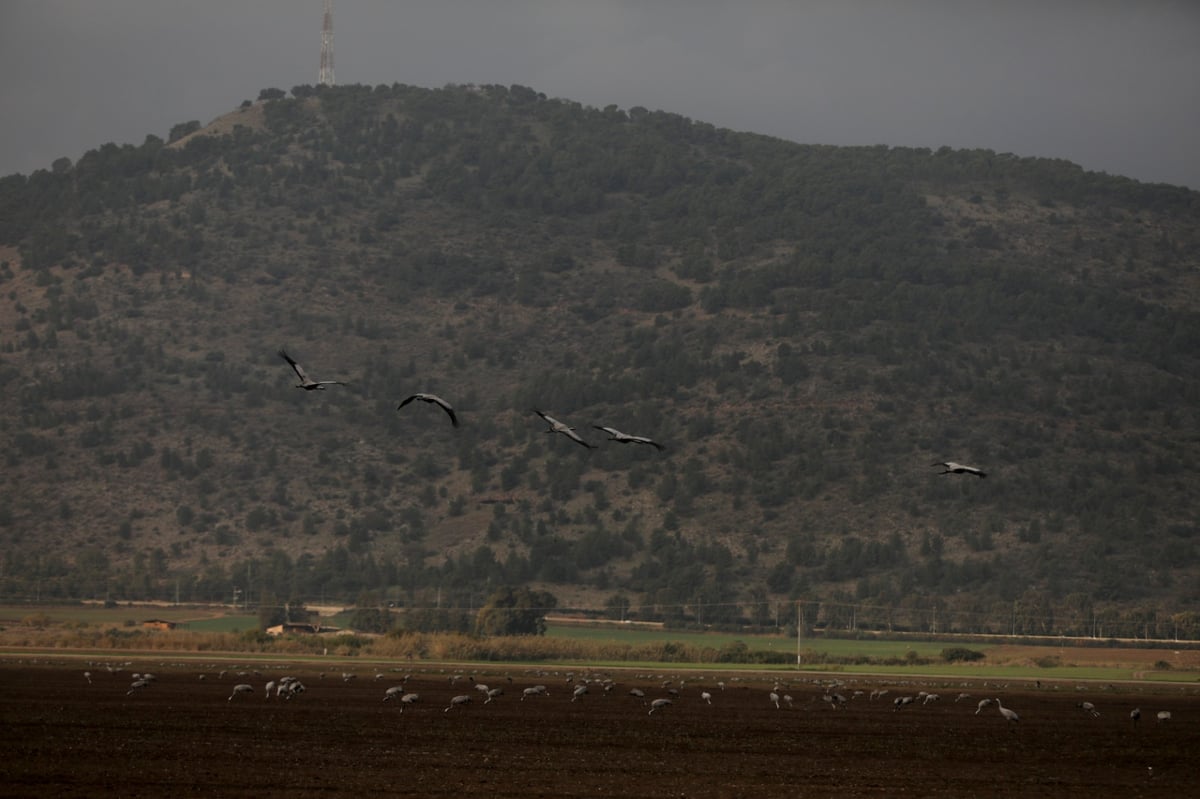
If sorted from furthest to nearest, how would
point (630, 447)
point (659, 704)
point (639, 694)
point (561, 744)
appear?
point (630, 447)
point (639, 694)
point (659, 704)
point (561, 744)

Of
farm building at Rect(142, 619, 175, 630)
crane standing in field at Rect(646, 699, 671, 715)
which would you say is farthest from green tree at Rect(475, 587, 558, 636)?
crane standing in field at Rect(646, 699, 671, 715)

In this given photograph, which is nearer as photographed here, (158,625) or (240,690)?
(240,690)

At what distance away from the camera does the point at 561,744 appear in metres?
46.8

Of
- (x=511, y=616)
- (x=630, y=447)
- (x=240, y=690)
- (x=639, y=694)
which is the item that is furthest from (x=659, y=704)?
(x=630, y=447)

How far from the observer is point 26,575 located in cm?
13800

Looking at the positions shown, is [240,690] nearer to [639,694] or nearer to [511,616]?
[639,694]

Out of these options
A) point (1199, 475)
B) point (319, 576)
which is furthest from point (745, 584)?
point (1199, 475)

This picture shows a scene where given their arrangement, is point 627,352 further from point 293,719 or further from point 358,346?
point 293,719

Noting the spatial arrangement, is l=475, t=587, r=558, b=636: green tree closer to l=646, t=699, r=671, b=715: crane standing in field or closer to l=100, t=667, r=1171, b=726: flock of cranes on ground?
l=100, t=667, r=1171, b=726: flock of cranes on ground

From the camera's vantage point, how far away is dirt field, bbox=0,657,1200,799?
124ft

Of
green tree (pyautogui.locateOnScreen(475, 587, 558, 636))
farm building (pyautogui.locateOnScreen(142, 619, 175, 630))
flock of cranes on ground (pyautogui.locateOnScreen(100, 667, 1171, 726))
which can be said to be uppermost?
flock of cranes on ground (pyautogui.locateOnScreen(100, 667, 1171, 726))

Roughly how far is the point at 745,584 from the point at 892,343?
49.4 meters

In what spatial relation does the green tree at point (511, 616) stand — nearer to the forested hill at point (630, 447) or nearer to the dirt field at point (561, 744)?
the forested hill at point (630, 447)

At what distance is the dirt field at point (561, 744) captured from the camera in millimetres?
37750
